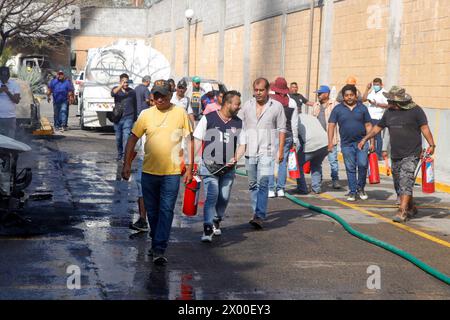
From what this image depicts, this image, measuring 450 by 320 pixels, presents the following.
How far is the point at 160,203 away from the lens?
9.45m

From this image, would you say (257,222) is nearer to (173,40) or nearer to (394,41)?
(394,41)

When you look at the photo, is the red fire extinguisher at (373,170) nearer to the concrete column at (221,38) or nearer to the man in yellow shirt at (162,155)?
the man in yellow shirt at (162,155)

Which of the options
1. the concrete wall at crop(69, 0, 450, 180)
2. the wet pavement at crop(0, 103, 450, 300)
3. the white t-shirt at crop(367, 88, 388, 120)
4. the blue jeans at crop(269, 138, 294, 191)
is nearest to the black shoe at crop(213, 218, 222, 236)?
the wet pavement at crop(0, 103, 450, 300)

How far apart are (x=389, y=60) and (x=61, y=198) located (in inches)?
473

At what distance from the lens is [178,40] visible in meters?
55.1

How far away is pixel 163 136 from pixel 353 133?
6.09 m

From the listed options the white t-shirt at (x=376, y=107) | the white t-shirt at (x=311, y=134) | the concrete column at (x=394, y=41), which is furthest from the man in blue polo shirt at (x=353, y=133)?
the concrete column at (x=394, y=41)

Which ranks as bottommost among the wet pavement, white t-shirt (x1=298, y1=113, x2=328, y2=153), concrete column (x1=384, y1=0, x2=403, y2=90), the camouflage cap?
the wet pavement

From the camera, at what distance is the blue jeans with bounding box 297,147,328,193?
15469 mm

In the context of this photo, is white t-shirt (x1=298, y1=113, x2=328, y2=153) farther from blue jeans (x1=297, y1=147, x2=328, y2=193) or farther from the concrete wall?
the concrete wall

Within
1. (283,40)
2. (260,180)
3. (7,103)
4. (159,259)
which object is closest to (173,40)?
(283,40)

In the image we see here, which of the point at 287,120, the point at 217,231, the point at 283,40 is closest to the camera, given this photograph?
the point at 217,231
